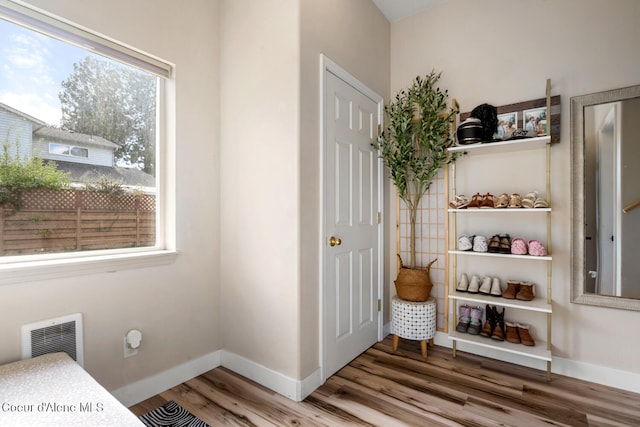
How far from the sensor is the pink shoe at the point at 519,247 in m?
2.15

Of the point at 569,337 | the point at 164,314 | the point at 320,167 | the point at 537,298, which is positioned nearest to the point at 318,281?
the point at 320,167

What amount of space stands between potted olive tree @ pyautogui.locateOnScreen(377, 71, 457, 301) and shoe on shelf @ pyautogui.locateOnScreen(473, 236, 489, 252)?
39cm

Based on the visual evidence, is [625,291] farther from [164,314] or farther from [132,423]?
[164,314]

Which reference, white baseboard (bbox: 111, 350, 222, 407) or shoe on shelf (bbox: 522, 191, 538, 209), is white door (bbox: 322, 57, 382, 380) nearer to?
white baseboard (bbox: 111, 350, 222, 407)

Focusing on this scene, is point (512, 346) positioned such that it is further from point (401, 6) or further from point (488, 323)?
point (401, 6)

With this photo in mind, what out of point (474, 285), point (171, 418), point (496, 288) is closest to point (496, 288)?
point (496, 288)

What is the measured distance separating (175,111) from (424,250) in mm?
2252

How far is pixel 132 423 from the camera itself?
0.96 m

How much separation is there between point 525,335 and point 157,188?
274 centimetres

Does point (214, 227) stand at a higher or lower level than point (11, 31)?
lower

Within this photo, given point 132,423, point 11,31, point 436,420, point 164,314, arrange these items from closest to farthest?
point 132,423
point 11,31
point 436,420
point 164,314

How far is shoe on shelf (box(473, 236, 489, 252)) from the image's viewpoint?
2279 millimetres

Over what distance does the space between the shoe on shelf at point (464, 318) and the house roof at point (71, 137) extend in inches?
107

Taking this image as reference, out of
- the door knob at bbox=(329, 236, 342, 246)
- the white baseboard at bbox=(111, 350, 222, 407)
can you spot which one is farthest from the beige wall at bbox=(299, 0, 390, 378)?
the white baseboard at bbox=(111, 350, 222, 407)
